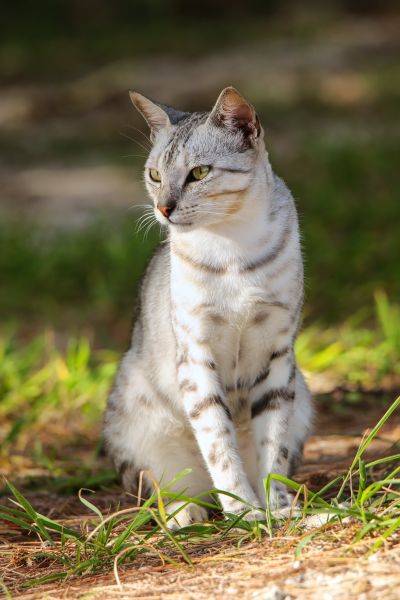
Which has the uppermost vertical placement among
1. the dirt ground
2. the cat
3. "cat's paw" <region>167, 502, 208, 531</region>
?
the cat

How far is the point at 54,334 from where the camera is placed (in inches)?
251

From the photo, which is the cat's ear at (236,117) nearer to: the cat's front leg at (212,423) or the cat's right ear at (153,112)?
the cat's right ear at (153,112)

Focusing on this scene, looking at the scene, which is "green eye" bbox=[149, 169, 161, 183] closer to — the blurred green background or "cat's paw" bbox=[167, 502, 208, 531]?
the blurred green background

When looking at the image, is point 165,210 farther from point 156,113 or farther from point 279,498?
point 279,498

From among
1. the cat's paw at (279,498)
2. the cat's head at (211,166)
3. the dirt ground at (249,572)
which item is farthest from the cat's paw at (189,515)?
the cat's head at (211,166)

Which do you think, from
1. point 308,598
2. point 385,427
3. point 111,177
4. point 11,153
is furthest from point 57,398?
point 11,153

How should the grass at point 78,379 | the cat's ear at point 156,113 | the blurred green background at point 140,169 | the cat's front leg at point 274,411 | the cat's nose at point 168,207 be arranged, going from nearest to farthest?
the cat's nose at point 168,207 → the cat's front leg at point 274,411 → the cat's ear at point 156,113 → the grass at point 78,379 → the blurred green background at point 140,169

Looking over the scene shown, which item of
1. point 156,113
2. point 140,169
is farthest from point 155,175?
point 140,169

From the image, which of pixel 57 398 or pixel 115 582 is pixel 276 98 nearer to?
pixel 57 398

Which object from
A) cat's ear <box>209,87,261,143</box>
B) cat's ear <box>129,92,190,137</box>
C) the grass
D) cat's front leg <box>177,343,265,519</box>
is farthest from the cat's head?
the grass

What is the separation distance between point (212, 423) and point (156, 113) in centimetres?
116

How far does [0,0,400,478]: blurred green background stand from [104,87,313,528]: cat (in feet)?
3.51

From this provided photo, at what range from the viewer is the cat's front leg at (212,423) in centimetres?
327

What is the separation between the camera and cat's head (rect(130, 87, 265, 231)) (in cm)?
322
